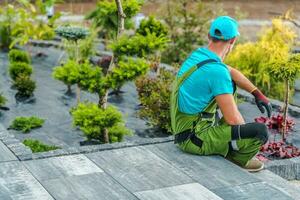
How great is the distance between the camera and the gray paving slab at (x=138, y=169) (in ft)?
17.7

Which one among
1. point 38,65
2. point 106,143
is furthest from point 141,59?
point 38,65

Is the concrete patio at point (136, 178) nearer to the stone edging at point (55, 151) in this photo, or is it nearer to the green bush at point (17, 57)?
the stone edging at point (55, 151)

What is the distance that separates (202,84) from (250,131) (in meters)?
0.56

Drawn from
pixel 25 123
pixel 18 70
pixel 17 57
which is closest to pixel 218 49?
pixel 25 123

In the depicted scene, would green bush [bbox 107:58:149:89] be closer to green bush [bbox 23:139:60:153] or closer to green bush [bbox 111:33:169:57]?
green bush [bbox 111:33:169:57]

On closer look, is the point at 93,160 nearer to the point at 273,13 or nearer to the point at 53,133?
the point at 53,133

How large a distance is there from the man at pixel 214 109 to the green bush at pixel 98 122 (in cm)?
110

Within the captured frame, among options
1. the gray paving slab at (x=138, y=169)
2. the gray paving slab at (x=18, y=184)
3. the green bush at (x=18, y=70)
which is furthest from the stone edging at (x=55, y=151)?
the green bush at (x=18, y=70)

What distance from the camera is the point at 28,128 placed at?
303 inches

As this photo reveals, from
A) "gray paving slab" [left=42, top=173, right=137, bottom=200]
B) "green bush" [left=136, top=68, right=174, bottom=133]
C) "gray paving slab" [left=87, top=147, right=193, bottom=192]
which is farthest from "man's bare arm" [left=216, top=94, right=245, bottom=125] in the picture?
"green bush" [left=136, top=68, right=174, bottom=133]

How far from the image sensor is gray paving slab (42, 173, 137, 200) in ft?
16.7

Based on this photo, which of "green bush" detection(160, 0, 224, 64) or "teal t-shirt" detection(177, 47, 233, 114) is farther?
"green bush" detection(160, 0, 224, 64)

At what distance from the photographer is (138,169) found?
18.7ft

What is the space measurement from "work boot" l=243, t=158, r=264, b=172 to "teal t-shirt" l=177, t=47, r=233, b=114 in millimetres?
623
